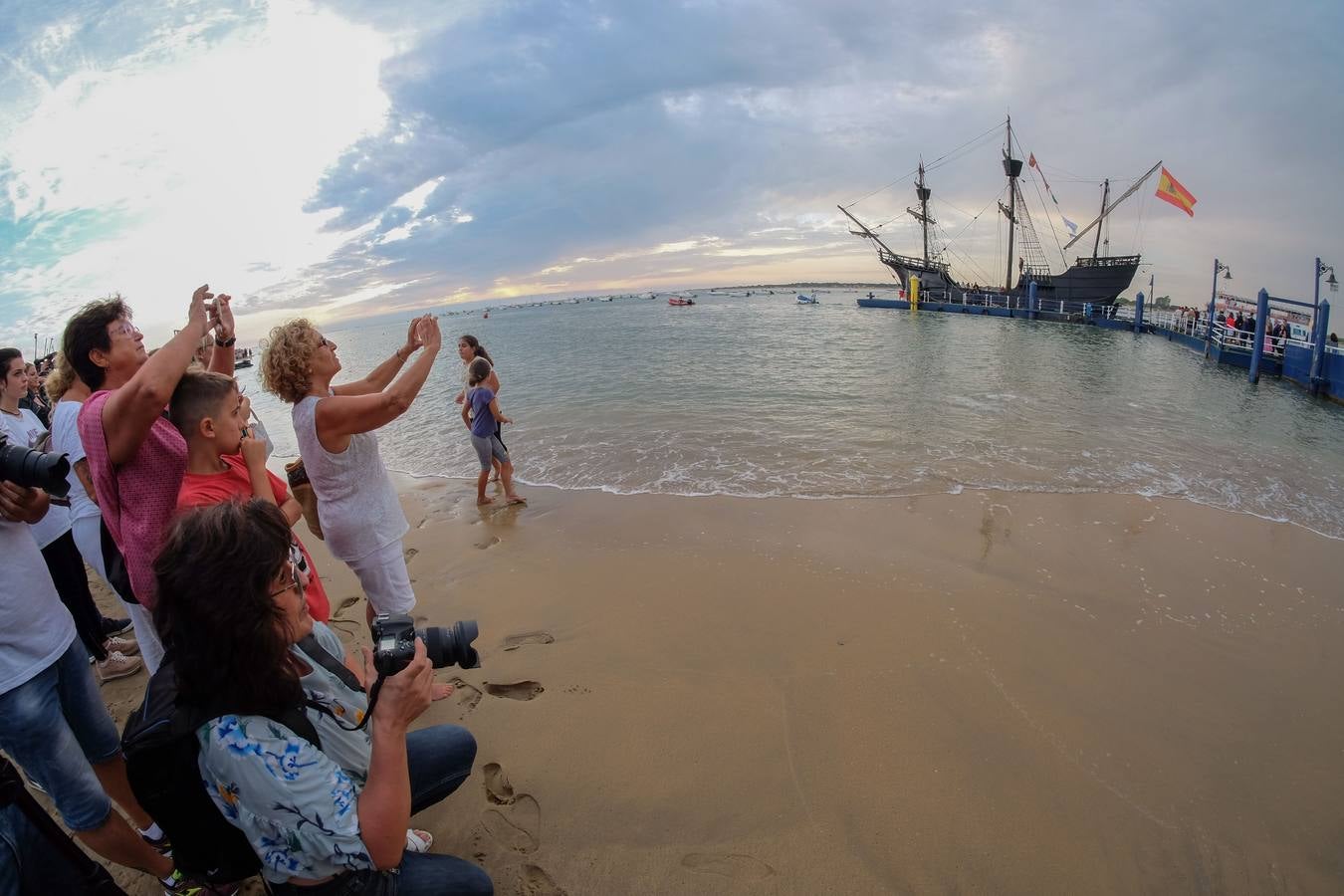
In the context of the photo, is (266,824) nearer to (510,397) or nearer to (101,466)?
(101,466)

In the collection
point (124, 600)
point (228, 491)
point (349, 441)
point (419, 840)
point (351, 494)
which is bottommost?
point (419, 840)

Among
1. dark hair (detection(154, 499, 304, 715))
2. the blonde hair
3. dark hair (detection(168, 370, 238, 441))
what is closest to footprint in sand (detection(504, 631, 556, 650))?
dark hair (detection(168, 370, 238, 441))

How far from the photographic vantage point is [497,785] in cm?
278

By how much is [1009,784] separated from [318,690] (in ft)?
9.72

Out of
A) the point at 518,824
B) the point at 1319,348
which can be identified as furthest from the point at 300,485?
the point at 1319,348

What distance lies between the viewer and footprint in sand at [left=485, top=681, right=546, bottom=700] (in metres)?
3.43

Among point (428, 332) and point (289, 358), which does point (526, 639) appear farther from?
point (289, 358)

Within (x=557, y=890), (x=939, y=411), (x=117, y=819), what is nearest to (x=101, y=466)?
(x=117, y=819)

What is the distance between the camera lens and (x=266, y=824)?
57.3 inches

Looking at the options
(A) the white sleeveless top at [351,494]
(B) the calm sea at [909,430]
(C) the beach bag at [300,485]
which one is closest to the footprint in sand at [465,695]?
(A) the white sleeveless top at [351,494]

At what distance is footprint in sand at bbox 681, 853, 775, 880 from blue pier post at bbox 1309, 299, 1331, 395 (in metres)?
19.5

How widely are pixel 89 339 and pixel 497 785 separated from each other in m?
2.65

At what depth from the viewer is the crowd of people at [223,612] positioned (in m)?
1.43

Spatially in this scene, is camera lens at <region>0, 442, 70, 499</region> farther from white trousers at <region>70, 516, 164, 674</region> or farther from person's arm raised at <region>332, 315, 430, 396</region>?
person's arm raised at <region>332, 315, 430, 396</region>
